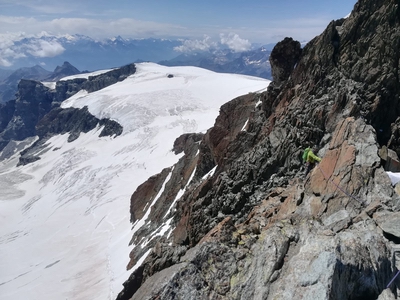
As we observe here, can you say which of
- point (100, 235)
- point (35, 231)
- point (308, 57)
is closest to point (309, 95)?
point (308, 57)

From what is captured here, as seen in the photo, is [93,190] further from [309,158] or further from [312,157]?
[312,157]

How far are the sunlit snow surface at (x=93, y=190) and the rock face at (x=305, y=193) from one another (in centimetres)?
2038

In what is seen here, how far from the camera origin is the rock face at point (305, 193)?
1140 centimetres

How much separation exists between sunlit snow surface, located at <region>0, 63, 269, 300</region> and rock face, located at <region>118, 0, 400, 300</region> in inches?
802

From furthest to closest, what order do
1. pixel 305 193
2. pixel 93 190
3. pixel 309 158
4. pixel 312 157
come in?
1. pixel 93 190
2. pixel 309 158
3. pixel 312 157
4. pixel 305 193

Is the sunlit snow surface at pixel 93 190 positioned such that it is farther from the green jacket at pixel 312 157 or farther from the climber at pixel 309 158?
the green jacket at pixel 312 157

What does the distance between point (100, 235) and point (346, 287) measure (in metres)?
57.1

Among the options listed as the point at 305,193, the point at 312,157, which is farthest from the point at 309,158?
the point at 305,193

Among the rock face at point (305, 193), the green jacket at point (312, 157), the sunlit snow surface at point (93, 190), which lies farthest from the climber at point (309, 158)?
the sunlit snow surface at point (93, 190)

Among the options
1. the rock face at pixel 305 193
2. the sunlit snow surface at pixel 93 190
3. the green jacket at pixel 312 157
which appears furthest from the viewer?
the sunlit snow surface at pixel 93 190

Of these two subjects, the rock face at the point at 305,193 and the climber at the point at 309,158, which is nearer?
the rock face at the point at 305,193

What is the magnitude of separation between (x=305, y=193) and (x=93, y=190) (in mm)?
73605

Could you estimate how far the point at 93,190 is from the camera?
84.1m

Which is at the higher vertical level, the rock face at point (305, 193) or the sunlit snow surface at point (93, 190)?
the rock face at point (305, 193)
